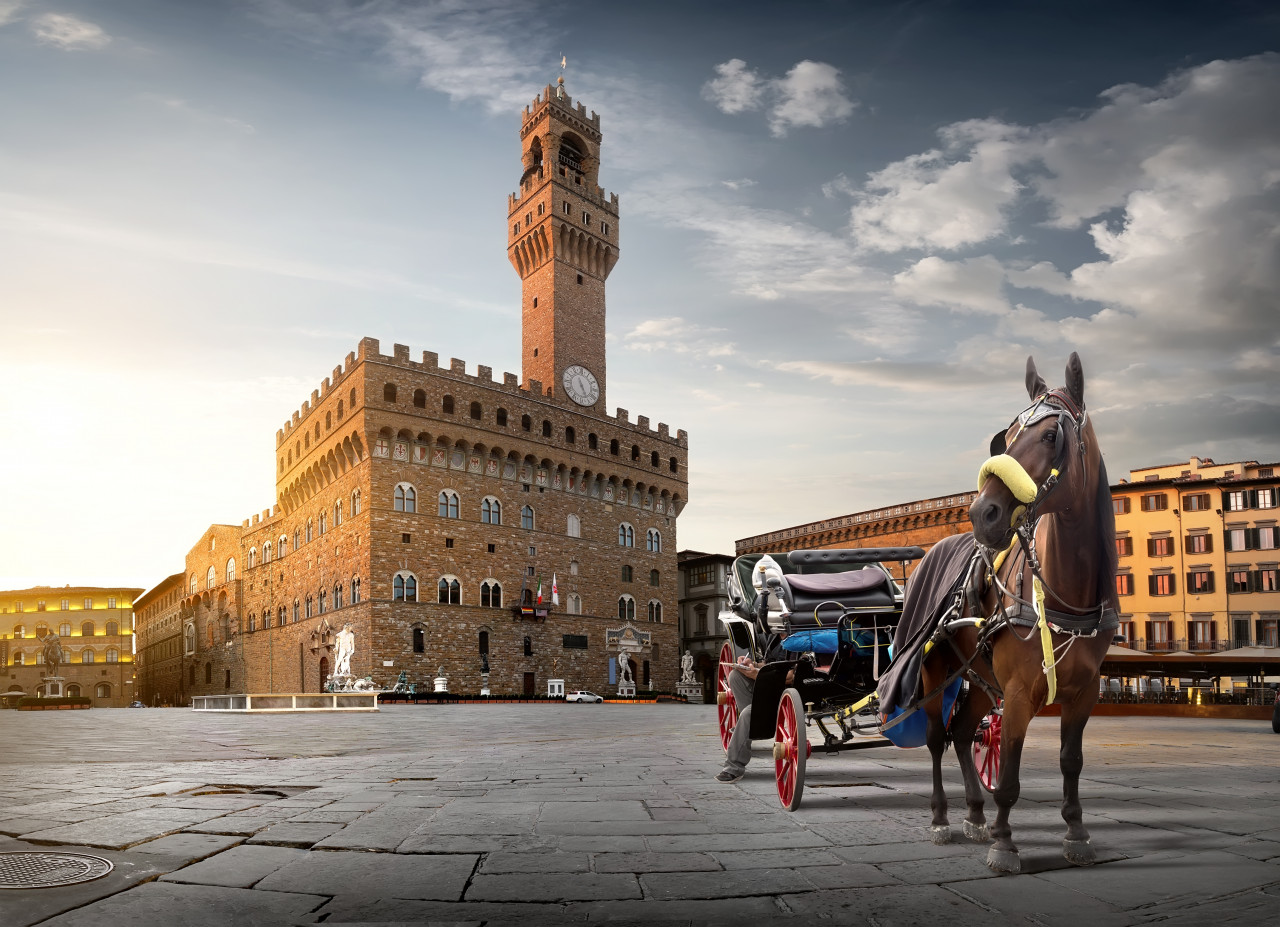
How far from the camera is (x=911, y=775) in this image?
7.95 metres

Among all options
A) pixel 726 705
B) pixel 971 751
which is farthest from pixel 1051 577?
pixel 726 705

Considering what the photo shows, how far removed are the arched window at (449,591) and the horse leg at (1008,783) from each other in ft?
118

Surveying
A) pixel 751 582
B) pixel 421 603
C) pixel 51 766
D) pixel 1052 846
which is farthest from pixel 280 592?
pixel 1052 846

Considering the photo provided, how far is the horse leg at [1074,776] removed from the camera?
4.28 metres

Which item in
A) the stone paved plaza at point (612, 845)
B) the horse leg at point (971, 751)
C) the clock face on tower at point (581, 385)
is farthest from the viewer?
the clock face on tower at point (581, 385)

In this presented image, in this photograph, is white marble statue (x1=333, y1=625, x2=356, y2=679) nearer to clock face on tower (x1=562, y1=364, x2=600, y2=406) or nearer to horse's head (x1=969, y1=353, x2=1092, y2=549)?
clock face on tower (x1=562, y1=364, x2=600, y2=406)

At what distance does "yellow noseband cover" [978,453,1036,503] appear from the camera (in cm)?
407

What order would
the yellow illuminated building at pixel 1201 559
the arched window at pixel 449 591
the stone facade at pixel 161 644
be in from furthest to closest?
the stone facade at pixel 161 644, the yellow illuminated building at pixel 1201 559, the arched window at pixel 449 591

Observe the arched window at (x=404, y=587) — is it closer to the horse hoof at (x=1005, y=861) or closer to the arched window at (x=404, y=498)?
the arched window at (x=404, y=498)

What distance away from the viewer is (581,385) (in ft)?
152

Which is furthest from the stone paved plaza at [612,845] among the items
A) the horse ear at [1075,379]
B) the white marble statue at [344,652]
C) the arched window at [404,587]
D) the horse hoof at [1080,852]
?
the arched window at [404,587]

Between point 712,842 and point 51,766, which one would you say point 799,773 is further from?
point 51,766

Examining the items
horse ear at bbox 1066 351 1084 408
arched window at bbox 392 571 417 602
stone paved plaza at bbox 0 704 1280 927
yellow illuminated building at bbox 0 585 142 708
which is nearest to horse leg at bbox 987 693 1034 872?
stone paved plaza at bbox 0 704 1280 927

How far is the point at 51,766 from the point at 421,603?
2906 centimetres
